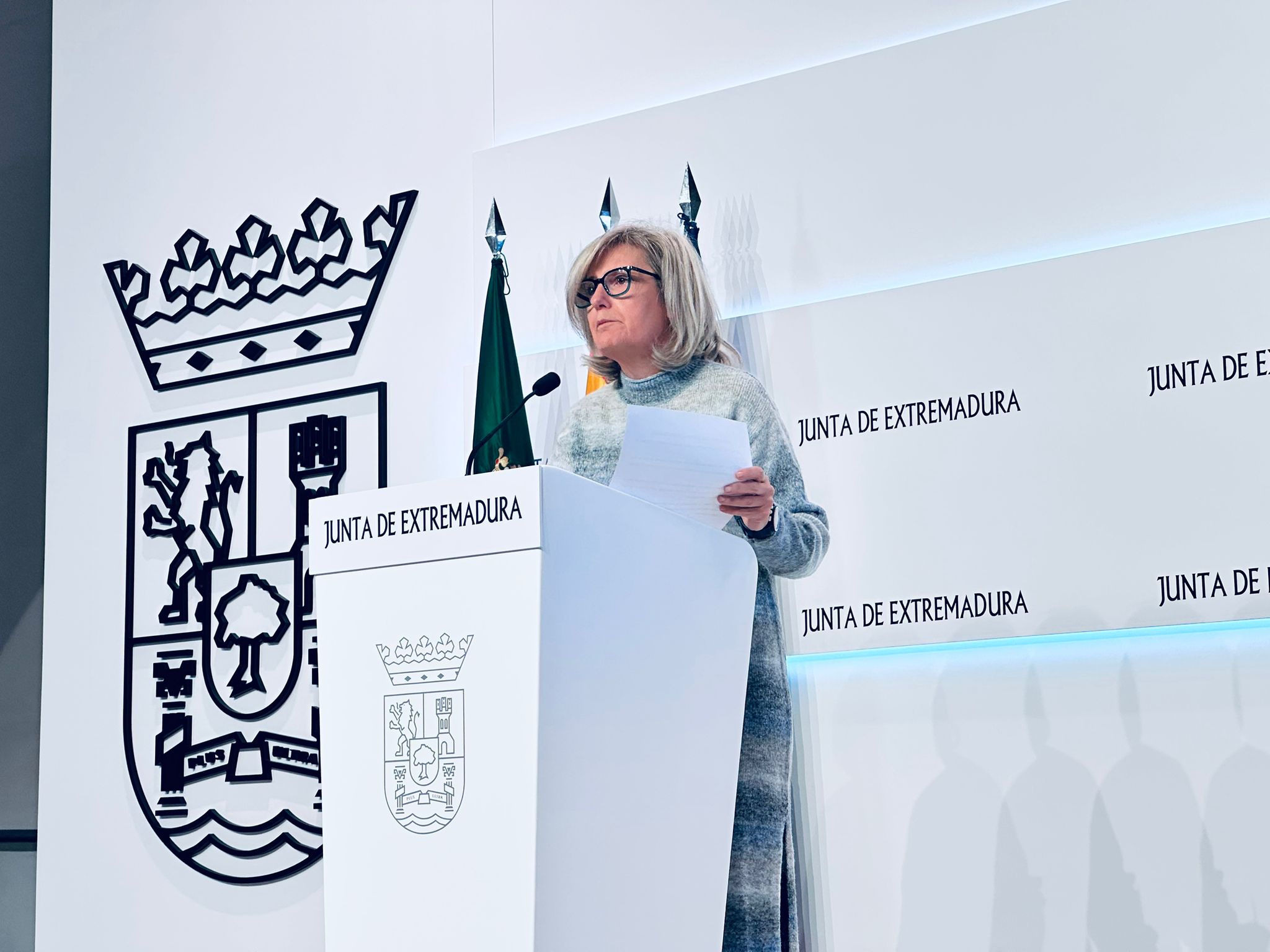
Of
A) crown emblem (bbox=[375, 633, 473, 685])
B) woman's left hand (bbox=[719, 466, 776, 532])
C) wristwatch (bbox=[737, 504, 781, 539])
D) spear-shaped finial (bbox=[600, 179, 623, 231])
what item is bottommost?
crown emblem (bbox=[375, 633, 473, 685])

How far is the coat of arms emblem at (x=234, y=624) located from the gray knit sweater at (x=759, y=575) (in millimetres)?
1052

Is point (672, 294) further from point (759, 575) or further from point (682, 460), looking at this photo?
point (682, 460)

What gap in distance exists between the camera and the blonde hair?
222 centimetres

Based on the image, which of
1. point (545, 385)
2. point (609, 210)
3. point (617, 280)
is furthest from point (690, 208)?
point (545, 385)

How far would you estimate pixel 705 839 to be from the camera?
5.08ft

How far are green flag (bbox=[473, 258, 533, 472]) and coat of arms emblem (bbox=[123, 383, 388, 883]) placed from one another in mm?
439

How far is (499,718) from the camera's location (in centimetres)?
125

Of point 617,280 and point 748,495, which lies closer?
point 748,495

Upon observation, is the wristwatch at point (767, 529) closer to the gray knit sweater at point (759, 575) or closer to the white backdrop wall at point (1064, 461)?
the gray knit sweater at point (759, 575)

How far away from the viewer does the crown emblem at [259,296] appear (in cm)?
320

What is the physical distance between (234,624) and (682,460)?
199cm

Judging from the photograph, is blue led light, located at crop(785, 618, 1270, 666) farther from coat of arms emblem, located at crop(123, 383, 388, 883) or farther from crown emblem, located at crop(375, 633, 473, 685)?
crown emblem, located at crop(375, 633, 473, 685)

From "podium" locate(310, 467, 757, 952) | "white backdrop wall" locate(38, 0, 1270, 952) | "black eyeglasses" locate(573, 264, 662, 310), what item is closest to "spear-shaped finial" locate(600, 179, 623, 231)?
"white backdrop wall" locate(38, 0, 1270, 952)

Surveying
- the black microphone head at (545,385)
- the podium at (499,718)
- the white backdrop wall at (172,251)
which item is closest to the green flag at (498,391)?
the white backdrop wall at (172,251)
